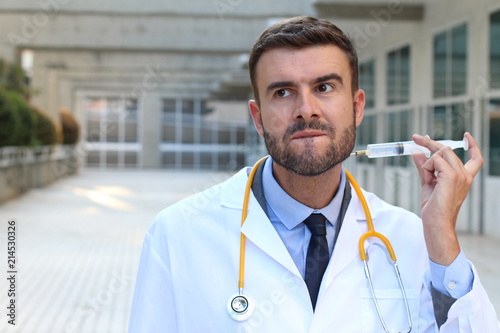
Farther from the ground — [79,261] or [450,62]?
[450,62]

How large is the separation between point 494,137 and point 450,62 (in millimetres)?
1994

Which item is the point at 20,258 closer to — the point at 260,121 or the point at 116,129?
the point at 260,121

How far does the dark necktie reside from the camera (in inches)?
63.4

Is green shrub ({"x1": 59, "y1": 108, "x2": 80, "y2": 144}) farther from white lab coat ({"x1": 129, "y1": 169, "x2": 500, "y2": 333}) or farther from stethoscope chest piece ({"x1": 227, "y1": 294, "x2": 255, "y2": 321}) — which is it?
stethoscope chest piece ({"x1": 227, "y1": 294, "x2": 255, "y2": 321})

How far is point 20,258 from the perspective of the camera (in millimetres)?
8281

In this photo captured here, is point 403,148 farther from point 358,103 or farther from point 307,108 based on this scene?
point 307,108

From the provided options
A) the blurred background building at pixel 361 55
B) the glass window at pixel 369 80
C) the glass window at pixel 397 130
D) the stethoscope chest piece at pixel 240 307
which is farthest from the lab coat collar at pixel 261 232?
the glass window at pixel 369 80

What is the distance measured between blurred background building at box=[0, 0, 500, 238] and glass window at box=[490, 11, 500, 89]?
1cm

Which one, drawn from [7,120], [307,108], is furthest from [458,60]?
[307,108]

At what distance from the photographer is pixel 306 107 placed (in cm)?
154

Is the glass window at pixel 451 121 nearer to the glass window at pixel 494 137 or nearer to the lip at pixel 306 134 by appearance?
the glass window at pixel 494 137

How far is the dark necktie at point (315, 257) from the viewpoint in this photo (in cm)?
161

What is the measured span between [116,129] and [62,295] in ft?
109

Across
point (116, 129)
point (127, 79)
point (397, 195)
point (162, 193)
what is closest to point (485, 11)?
point (397, 195)
